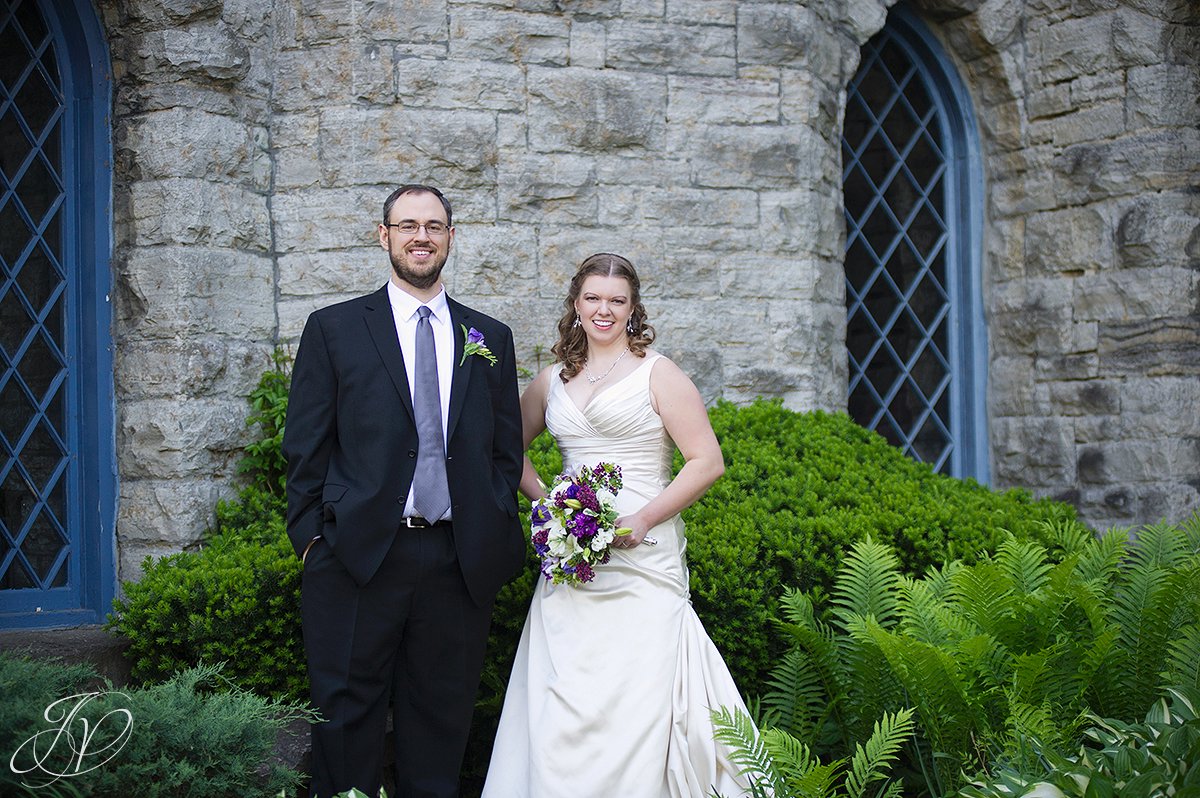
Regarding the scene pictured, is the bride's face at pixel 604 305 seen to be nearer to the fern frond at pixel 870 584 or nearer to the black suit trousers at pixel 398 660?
the black suit trousers at pixel 398 660

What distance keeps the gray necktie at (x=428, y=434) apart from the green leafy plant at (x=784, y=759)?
3.77 feet

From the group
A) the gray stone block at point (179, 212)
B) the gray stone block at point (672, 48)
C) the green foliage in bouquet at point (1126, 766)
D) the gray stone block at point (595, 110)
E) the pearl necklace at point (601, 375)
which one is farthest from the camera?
the gray stone block at point (672, 48)

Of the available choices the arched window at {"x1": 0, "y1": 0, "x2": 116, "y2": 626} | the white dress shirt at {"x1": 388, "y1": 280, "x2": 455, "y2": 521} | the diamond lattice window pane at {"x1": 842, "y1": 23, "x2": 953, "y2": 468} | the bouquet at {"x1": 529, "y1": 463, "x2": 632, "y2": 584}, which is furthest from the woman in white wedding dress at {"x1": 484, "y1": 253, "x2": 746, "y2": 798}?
the diamond lattice window pane at {"x1": 842, "y1": 23, "x2": 953, "y2": 468}

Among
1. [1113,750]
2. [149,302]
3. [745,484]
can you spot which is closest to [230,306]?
[149,302]

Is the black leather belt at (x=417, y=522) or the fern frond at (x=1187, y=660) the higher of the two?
the black leather belt at (x=417, y=522)

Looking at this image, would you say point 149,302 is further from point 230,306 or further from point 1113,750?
point 1113,750

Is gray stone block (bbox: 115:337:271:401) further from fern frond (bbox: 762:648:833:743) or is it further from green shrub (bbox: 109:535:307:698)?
fern frond (bbox: 762:648:833:743)

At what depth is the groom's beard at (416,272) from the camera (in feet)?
13.0

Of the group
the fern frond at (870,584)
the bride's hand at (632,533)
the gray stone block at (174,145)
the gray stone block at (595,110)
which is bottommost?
the fern frond at (870,584)

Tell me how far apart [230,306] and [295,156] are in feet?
2.74

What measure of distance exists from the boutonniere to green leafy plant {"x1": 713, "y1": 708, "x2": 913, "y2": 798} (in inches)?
55.7

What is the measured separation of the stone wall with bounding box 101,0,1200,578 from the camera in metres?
5.46

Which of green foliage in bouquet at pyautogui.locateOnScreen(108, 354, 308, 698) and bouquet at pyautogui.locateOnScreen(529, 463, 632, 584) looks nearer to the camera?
bouquet at pyautogui.locateOnScreen(529, 463, 632, 584)

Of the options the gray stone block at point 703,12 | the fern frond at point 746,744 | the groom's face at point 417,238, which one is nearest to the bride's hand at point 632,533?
the fern frond at point 746,744
